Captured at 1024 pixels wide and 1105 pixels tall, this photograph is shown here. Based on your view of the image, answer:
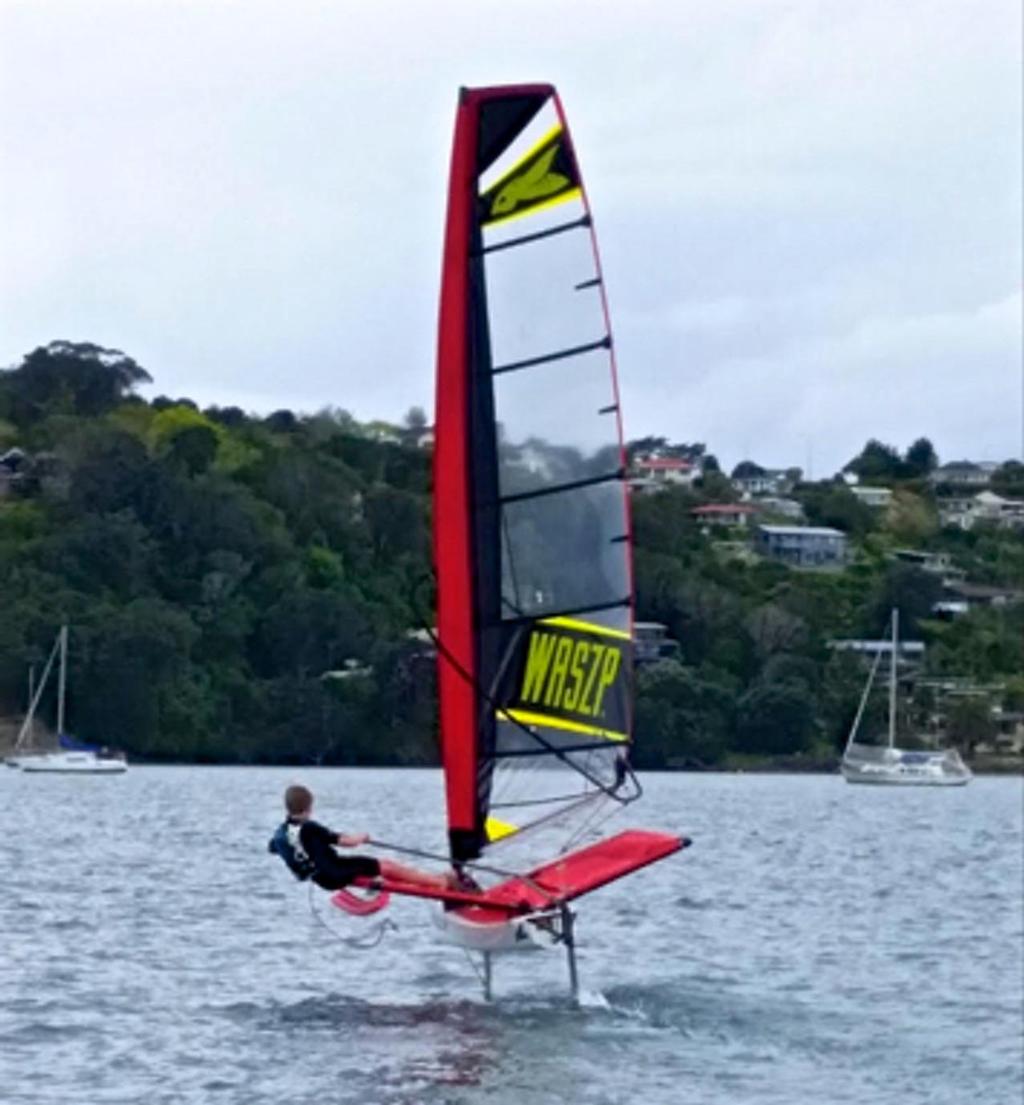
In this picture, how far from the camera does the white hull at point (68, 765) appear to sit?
250 feet

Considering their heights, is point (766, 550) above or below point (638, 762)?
above

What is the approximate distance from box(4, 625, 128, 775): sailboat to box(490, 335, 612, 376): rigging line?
188ft

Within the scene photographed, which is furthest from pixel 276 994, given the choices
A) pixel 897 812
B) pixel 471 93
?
pixel 897 812

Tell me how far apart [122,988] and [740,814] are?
42.3 m

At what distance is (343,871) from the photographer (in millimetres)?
17266

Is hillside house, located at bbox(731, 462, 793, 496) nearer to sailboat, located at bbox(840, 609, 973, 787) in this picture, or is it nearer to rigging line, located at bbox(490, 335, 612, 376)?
sailboat, located at bbox(840, 609, 973, 787)

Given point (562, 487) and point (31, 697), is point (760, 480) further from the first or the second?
point (562, 487)

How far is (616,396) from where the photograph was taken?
2008 centimetres

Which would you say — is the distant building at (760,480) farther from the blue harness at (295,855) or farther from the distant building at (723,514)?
the blue harness at (295,855)

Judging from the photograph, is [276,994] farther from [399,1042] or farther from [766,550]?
[766,550]

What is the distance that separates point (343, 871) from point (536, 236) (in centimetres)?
461

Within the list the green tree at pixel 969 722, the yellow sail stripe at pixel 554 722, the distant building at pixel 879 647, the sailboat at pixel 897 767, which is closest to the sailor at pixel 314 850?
the yellow sail stripe at pixel 554 722

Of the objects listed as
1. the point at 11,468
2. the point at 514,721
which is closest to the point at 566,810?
the point at 514,721

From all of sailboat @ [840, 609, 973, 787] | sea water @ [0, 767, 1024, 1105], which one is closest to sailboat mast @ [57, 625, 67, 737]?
sailboat @ [840, 609, 973, 787]
